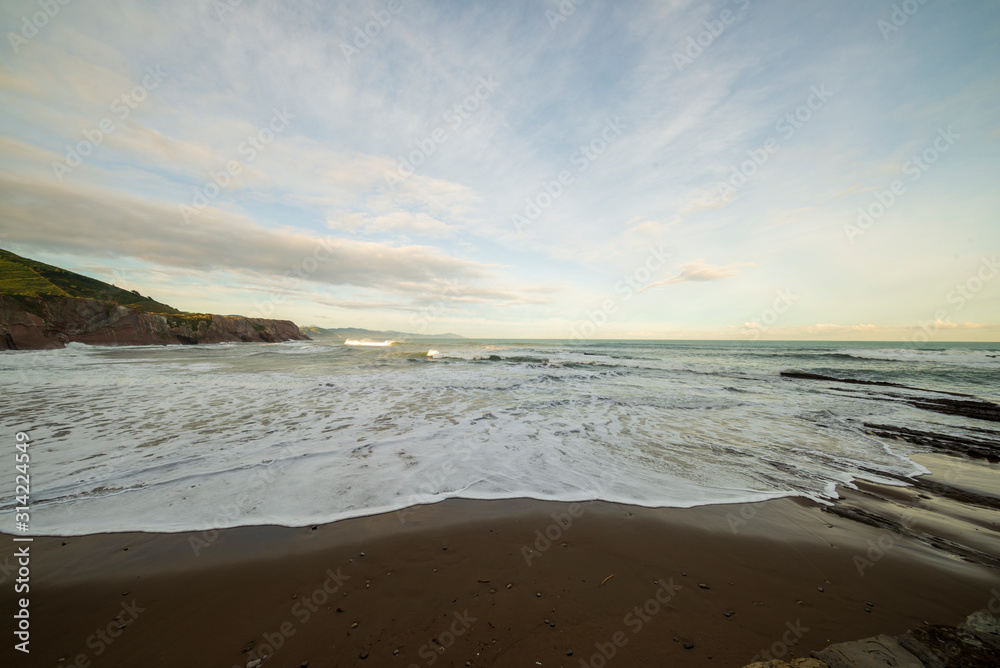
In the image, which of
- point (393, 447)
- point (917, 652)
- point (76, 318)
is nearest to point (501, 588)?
point (917, 652)

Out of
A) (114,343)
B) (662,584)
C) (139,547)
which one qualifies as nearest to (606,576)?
(662,584)

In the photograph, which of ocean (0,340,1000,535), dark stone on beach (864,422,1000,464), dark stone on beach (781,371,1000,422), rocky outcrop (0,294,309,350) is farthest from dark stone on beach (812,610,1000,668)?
rocky outcrop (0,294,309,350)

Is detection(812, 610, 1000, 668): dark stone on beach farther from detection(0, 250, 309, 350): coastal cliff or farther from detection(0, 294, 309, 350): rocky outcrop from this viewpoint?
detection(0, 250, 309, 350): coastal cliff

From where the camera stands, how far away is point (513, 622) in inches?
104

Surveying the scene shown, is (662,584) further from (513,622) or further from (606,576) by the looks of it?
(513,622)

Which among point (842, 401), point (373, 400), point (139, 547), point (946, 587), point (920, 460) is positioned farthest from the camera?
point (842, 401)

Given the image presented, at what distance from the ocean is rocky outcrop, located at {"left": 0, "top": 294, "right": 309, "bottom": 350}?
69.4 feet

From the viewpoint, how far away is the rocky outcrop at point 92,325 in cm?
2531

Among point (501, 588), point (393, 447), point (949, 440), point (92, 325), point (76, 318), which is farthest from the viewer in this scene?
point (92, 325)

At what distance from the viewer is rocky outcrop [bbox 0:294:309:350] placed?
83.0ft

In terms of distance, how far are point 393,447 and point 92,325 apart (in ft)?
149

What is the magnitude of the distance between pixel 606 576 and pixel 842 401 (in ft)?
53.0

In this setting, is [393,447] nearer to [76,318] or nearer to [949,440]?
[949,440]

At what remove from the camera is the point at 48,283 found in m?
33.5
